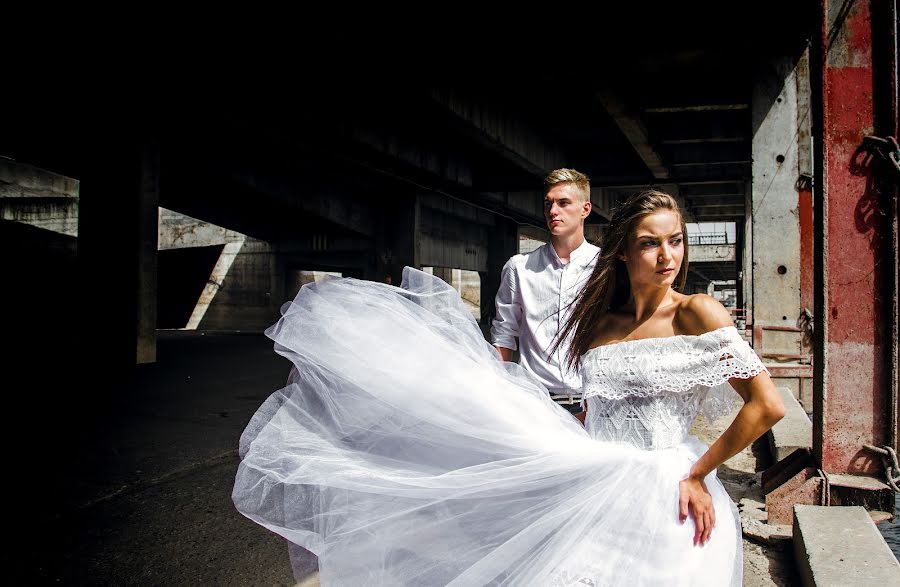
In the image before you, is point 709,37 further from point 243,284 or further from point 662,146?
point 243,284

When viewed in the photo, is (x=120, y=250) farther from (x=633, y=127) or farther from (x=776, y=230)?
(x=776, y=230)

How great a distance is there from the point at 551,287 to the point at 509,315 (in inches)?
12.0

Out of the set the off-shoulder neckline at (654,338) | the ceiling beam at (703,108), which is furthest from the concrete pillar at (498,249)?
the off-shoulder neckline at (654,338)

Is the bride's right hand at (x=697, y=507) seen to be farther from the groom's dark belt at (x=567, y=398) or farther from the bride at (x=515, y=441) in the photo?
the groom's dark belt at (x=567, y=398)

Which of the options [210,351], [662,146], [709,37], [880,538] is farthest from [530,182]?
[880,538]

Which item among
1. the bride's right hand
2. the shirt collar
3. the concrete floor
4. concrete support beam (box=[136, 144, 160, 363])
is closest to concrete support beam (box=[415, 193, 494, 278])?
concrete support beam (box=[136, 144, 160, 363])

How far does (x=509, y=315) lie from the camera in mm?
3629

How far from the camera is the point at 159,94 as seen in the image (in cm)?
1083

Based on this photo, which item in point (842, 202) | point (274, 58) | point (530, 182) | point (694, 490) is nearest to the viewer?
point (694, 490)

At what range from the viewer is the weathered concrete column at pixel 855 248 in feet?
12.4

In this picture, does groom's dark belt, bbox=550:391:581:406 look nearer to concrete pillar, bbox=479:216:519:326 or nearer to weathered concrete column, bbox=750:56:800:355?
weathered concrete column, bbox=750:56:800:355

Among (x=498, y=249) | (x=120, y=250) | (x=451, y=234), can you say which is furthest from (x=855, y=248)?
(x=498, y=249)

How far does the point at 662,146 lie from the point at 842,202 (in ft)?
37.4

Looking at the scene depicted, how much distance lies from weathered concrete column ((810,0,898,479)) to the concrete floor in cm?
100
